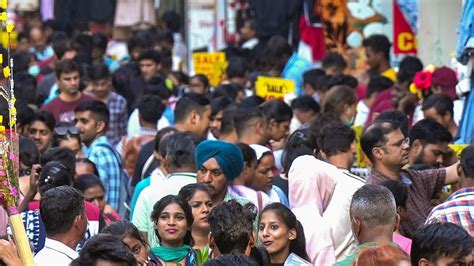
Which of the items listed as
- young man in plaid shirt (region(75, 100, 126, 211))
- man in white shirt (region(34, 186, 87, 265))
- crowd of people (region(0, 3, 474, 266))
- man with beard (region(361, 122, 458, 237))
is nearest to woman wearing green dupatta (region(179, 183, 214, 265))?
crowd of people (region(0, 3, 474, 266))

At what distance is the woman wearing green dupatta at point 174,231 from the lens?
8.66m

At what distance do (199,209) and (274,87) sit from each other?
5835 millimetres

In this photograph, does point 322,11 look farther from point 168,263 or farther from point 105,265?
point 105,265

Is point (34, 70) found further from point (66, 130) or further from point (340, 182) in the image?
point (340, 182)

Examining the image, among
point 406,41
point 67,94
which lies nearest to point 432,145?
point 67,94

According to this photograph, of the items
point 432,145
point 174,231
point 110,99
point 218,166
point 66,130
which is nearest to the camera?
point 174,231

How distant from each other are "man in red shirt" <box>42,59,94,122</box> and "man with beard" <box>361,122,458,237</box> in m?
4.56

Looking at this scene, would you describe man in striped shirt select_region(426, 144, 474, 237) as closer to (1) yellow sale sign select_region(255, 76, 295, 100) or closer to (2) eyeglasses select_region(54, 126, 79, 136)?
(2) eyeglasses select_region(54, 126, 79, 136)

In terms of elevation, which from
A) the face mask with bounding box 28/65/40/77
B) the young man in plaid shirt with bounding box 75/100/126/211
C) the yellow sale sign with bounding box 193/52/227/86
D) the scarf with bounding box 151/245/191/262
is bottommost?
the face mask with bounding box 28/65/40/77

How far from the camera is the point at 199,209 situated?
30.1 feet

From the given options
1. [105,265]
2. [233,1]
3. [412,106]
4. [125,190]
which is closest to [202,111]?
[125,190]

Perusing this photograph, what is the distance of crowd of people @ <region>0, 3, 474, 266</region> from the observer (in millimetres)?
7949

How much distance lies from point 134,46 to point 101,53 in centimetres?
88

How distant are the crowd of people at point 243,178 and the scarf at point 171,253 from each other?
0.01 metres
